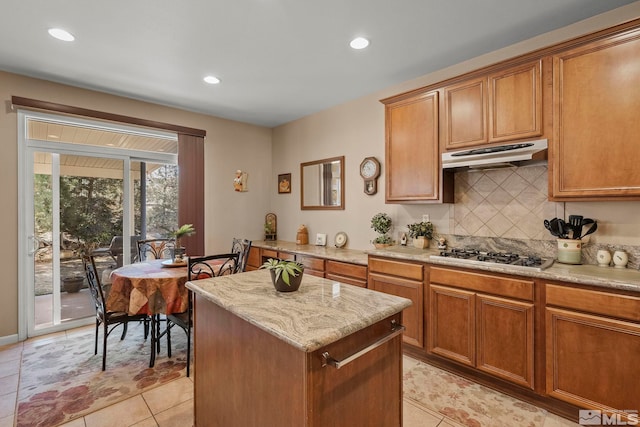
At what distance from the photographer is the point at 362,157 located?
3859 millimetres

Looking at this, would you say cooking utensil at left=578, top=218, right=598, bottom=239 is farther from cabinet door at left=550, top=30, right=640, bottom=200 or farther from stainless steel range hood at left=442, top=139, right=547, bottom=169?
stainless steel range hood at left=442, top=139, right=547, bottom=169

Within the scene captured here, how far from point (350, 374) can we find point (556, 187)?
207 cm

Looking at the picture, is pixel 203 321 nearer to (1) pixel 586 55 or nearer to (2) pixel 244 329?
(2) pixel 244 329

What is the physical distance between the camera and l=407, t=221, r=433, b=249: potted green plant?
3.17 m

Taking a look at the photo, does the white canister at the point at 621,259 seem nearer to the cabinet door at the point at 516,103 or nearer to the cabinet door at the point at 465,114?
the cabinet door at the point at 516,103

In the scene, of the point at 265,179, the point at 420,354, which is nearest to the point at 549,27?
the point at 420,354

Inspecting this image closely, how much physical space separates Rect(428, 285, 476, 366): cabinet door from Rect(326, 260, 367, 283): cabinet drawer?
2.47 ft

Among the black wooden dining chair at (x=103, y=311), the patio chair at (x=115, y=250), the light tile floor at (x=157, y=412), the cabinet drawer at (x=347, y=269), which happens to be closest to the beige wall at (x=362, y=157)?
the cabinet drawer at (x=347, y=269)

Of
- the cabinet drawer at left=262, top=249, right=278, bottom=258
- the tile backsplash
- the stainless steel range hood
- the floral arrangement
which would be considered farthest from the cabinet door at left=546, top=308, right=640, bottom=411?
the cabinet drawer at left=262, top=249, right=278, bottom=258

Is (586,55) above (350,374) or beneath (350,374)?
above

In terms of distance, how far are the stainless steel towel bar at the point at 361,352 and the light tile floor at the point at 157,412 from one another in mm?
1043

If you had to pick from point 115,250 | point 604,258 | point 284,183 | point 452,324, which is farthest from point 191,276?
point 604,258

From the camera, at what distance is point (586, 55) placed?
2074mm

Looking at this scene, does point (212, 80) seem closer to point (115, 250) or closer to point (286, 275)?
point (115, 250)
